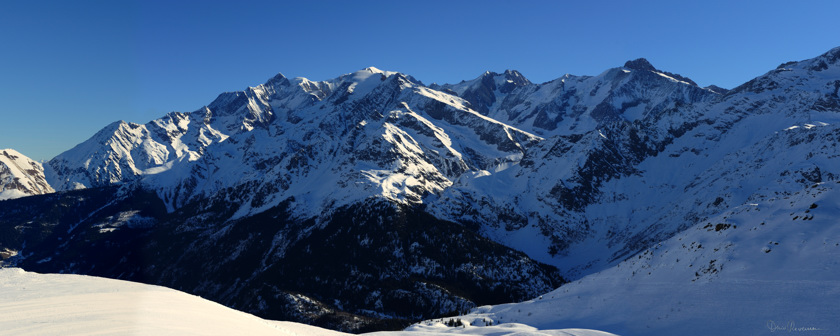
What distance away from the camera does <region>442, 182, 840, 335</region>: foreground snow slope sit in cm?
2659

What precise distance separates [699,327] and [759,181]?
181874mm

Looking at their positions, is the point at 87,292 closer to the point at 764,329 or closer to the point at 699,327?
the point at 699,327

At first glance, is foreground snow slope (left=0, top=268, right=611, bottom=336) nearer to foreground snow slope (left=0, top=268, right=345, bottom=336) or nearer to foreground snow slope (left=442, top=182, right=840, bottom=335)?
foreground snow slope (left=0, top=268, right=345, bottom=336)

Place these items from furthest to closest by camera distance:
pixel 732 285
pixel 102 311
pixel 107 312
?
pixel 732 285 < pixel 102 311 < pixel 107 312

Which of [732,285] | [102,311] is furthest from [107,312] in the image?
[732,285]

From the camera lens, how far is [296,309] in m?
157

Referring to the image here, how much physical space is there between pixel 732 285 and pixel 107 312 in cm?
4011

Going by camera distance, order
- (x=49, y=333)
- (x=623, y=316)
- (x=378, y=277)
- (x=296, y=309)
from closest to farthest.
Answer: (x=49, y=333) → (x=623, y=316) → (x=296, y=309) → (x=378, y=277)

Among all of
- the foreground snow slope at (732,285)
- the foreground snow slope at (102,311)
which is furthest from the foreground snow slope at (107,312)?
the foreground snow slope at (732,285)

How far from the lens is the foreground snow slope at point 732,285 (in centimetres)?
2659

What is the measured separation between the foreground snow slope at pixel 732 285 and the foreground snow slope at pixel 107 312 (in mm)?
6823

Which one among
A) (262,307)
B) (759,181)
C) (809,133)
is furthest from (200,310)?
(809,133)

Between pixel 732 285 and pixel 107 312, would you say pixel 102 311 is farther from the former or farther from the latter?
pixel 732 285

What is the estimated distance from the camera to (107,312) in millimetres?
22344
